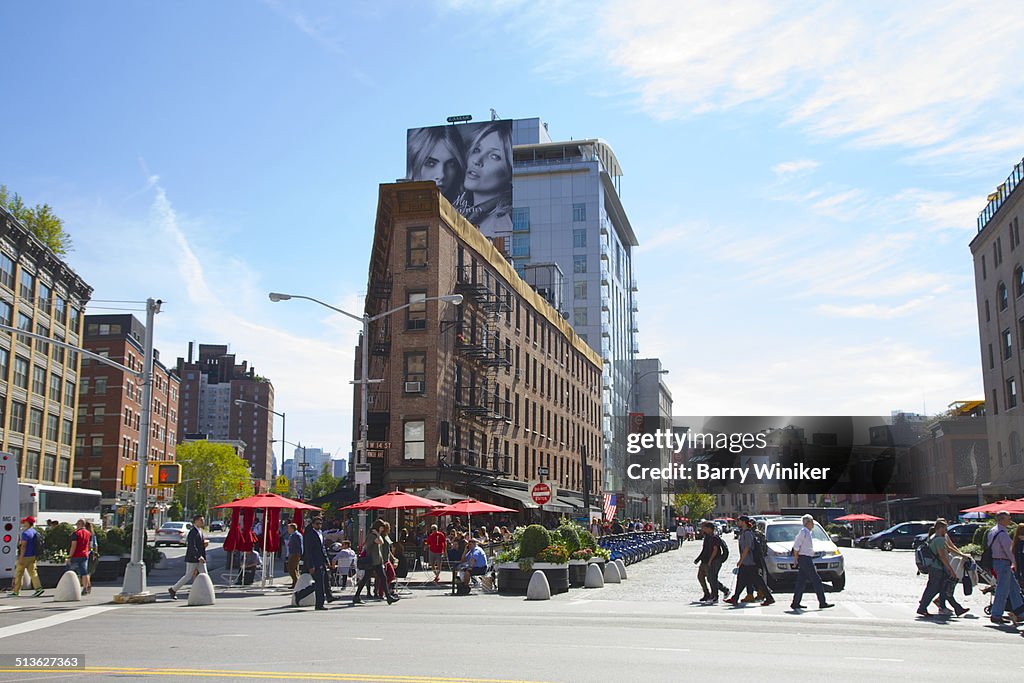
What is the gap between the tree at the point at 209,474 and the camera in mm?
115125

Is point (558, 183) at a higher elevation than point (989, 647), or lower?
higher

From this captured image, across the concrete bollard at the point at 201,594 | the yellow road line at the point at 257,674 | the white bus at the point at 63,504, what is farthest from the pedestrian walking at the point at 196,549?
the white bus at the point at 63,504

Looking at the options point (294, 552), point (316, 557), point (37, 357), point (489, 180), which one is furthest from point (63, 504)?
point (489, 180)

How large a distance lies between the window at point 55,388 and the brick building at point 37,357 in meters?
0.08

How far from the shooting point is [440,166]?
9594 centimetres

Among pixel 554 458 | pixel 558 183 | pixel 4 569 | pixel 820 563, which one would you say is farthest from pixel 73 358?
pixel 820 563

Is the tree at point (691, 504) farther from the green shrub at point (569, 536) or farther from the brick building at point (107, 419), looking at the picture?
the green shrub at point (569, 536)

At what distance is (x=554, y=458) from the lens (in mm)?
67438

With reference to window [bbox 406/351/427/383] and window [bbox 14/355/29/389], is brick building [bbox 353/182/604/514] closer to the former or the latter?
window [bbox 406/351/427/383]

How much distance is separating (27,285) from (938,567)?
64092 millimetres

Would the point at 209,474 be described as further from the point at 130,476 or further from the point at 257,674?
the point at 257,674

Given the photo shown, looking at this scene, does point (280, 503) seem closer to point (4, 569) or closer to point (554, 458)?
point (4, 569)

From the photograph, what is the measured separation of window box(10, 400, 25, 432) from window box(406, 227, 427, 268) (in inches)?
1372

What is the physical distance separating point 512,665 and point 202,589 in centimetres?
1135
